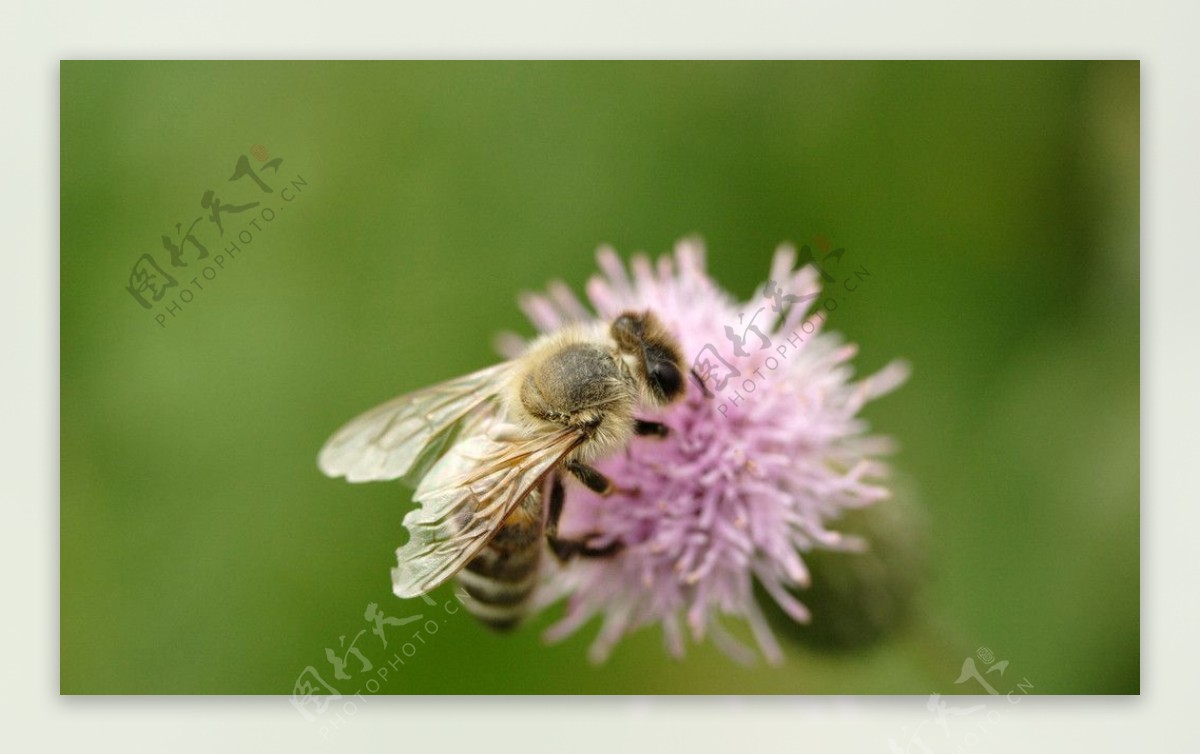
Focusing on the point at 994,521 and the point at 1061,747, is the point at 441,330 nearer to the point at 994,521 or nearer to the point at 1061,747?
the point at 994,521

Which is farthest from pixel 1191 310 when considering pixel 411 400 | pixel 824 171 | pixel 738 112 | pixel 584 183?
pixel 411 400

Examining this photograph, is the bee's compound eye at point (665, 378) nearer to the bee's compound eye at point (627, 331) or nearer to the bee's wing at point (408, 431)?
the bee's compound eye at point (627, 331)

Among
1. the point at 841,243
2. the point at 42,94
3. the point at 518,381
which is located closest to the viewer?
the point at 518,381

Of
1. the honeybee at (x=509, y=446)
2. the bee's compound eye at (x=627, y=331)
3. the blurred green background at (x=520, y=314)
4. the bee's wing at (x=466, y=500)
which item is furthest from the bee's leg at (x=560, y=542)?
the blurred green background at (x=520, y=314)

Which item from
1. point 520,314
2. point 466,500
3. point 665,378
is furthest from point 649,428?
point 520,314

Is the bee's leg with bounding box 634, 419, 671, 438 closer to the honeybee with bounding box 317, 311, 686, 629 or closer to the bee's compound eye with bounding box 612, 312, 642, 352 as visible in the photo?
the honeybee with bounding box 317, 311, 686, 629
